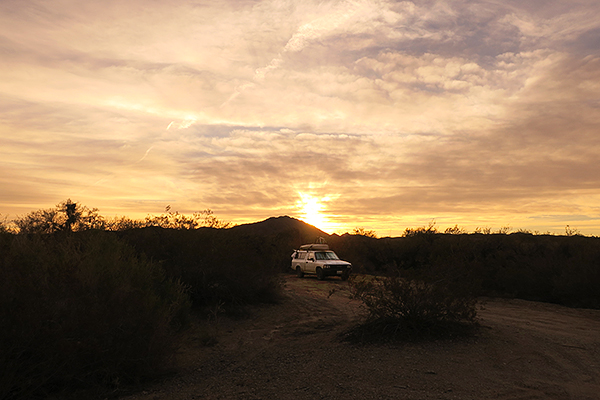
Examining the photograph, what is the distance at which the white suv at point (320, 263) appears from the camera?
23828mm

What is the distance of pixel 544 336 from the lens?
31.0 ft

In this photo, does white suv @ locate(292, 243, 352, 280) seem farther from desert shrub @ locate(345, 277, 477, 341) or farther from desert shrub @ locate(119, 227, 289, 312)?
desert shrub @ locate(345, 277, 477, 341)

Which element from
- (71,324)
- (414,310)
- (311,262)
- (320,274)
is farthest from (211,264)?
(311,262)

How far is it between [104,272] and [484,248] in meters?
20.6

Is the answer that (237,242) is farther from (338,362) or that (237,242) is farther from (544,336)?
(544,336)

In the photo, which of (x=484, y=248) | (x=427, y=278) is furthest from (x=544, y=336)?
(x=484, y=248)

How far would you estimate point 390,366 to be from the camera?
744 cm

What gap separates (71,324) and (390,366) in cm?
530

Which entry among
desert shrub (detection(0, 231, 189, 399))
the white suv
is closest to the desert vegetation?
desert shrub (detection(0, 231, 189, 399))

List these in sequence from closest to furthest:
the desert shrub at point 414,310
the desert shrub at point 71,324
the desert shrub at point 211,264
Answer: the desert shrub at point 71,324 → the desert shrub at point 414,310 → the desert shrub at point 211,264

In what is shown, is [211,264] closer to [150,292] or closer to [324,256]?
[150,292]

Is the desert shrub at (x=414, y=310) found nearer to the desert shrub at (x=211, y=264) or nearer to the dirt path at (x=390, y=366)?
the dirt path at (x=390, y=366)

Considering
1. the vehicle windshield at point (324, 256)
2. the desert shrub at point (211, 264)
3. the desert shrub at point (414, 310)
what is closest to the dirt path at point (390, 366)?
the desert shrub at point (414, 310)

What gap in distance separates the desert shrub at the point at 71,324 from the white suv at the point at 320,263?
16.3 m
